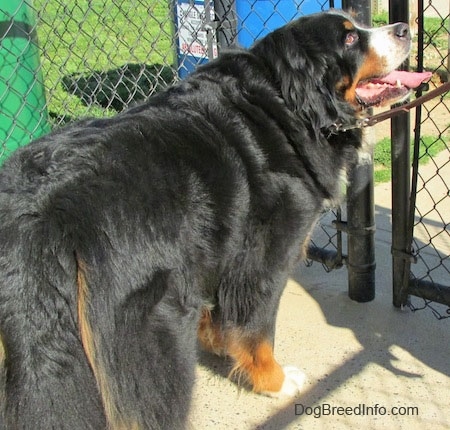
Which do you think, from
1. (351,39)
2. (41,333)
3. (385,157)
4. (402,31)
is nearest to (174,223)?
(41,333)

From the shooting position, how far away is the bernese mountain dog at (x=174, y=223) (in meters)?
1.73

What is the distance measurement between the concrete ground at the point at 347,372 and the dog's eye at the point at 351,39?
56.2 inches

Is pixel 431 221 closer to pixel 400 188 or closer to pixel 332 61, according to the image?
pixel 400 188

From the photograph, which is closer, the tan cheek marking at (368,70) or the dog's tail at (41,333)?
the dog's tail at (41,333)

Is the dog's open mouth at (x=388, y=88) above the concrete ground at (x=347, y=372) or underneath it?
above

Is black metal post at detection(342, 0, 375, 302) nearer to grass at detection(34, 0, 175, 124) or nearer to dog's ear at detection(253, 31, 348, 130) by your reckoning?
dog's ear at detection(253, 31, 348, 130)

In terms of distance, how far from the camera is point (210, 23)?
407cm

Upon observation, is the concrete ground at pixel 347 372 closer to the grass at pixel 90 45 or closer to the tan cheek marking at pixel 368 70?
the tan cheek marking at pixel 368 70

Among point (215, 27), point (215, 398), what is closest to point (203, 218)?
point (215, 398)

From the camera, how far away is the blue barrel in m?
4.21

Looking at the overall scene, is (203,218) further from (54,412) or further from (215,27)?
(215,27)

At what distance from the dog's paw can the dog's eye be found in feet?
4.82

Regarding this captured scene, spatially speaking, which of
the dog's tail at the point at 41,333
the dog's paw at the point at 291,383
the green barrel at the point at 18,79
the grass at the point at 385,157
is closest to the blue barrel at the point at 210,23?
the green barrel at the point at 18,79

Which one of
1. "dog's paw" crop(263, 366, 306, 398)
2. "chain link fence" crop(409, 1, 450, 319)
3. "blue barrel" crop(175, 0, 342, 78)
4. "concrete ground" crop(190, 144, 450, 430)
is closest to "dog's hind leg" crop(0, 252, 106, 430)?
"concrete ground" crop(190, 144, 450, 430)
